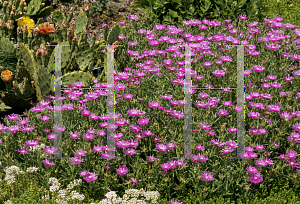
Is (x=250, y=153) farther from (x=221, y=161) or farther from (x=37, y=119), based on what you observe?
(x=37, y=119)

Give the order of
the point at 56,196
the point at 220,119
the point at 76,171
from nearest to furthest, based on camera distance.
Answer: the point at 56,196 → the point at 76,171 → the point at 220,119

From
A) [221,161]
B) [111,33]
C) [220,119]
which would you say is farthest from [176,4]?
[221,161]

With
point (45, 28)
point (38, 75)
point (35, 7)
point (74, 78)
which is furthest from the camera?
point (35, 7)

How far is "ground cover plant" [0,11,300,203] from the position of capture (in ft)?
12.2

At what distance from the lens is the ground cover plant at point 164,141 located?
146 inches

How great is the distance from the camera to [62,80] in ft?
17.5

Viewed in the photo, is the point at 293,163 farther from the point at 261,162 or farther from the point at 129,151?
the point at 129,151

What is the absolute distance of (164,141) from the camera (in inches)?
156

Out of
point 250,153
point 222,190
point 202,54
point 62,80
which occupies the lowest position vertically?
point 222,190

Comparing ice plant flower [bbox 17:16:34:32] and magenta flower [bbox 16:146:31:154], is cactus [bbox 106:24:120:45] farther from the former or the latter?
magenta flower [bbox 16:146:31:154]

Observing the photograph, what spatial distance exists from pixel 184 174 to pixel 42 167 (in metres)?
1.45

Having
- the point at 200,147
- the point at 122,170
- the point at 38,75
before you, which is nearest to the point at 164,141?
the point at 200,147

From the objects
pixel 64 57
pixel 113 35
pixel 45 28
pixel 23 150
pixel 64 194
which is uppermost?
pixel 45 28

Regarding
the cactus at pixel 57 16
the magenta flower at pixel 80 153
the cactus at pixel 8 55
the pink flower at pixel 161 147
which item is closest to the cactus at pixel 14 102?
the cactus at pixel 8 55
